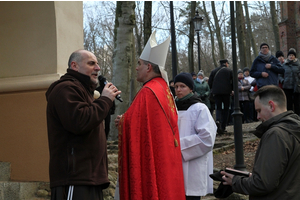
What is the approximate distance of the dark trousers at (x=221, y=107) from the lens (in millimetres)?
10758

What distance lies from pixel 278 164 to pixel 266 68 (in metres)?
7.99

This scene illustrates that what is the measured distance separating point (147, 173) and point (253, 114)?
11507 millimetres

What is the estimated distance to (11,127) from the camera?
548 centimetres

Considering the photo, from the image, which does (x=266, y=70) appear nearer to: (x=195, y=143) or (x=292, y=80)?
(x=292, y=80)

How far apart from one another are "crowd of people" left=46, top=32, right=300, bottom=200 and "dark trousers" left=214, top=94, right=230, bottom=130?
6152 millimetres

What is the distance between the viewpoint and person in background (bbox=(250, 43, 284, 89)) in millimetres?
10289

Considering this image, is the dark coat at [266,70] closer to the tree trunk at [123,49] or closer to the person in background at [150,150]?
the tree trunk at [123,49]

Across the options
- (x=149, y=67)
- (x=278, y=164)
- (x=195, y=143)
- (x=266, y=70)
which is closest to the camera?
(x=278, y=164)

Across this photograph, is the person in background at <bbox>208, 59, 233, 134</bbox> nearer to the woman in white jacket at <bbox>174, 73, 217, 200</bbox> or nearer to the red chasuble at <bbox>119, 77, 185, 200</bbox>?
the woman in white jacket at <bbox>174, 73, 217, 200</bbox>

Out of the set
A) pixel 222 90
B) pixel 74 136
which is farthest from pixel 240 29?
pixel 74 136

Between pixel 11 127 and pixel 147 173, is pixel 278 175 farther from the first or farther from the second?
pixel 11 127

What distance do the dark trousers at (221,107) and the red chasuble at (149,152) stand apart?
717 centimetres

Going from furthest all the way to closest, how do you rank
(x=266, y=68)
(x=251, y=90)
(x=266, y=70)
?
(x=251, y=90) < (x=266, y=70) < (x=266, y=68)

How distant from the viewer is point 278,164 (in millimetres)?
2775
